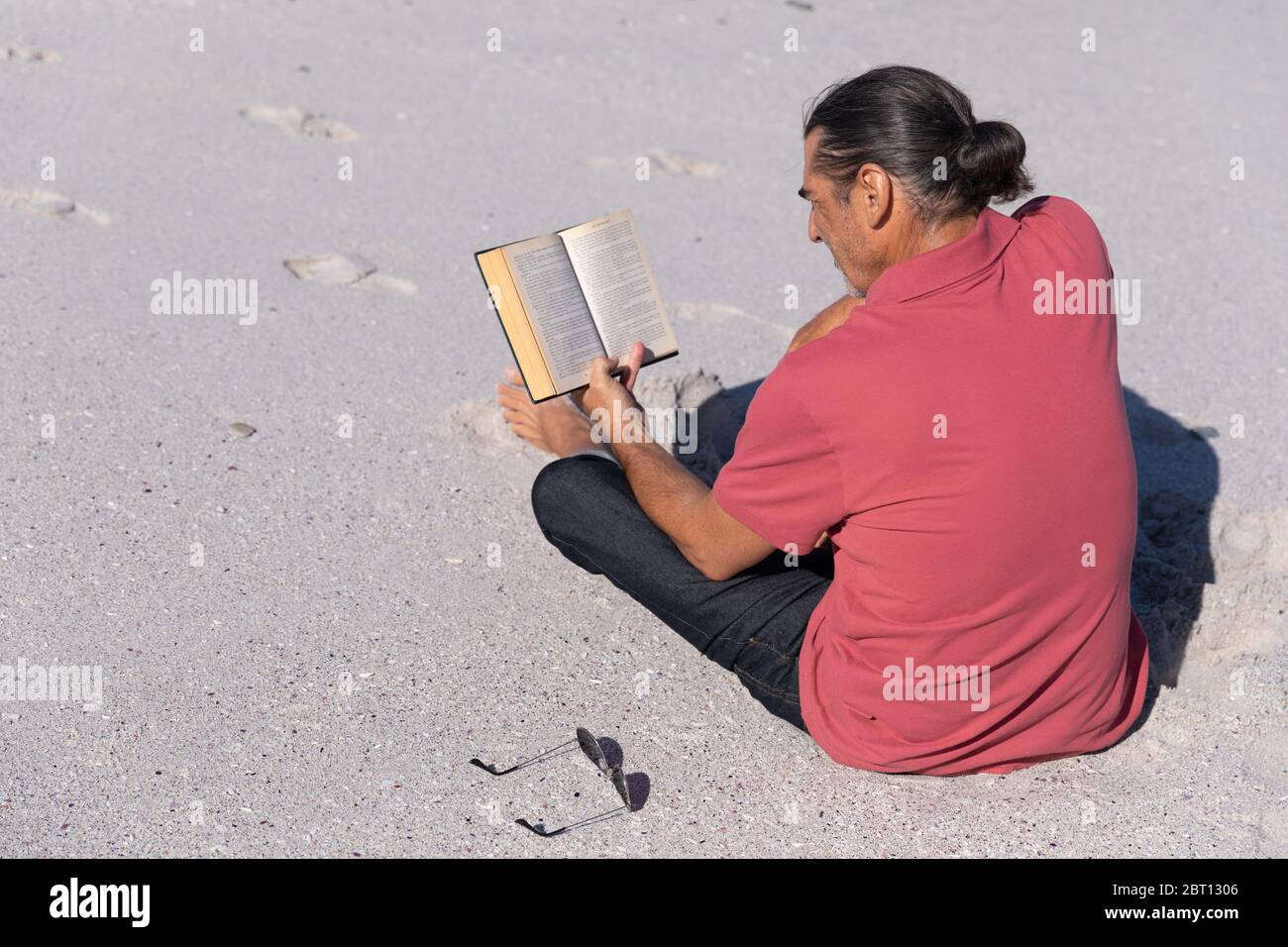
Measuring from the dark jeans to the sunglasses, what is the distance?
0.28 metres

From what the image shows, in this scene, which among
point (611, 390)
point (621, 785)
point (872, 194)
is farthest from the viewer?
point (611, 390)

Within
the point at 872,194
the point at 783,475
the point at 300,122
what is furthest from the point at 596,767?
the point at 300,122

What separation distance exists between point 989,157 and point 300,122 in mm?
→ 2942

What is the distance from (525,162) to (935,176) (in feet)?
8.40

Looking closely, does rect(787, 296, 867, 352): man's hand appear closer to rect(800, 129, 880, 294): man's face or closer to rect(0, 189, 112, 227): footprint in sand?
rect(800, 129, 880, 294): man's face

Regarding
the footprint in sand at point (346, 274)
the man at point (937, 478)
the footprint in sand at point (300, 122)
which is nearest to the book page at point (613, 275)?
the man at point (937, 478)

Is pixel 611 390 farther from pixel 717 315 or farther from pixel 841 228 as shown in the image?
pixel 717 315

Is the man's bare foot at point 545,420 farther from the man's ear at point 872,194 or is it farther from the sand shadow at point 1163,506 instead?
the man's ear at point 872,194

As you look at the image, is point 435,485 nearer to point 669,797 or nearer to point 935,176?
point 669,797

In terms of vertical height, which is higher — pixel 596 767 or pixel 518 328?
pixel 518 328

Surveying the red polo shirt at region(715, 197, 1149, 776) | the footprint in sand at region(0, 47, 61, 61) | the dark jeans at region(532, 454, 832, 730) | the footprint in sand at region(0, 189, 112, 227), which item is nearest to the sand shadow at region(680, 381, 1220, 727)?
the red polo shirt at region(715, 197, 1149, 776)

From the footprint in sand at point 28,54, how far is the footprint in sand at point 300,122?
2.49 ft

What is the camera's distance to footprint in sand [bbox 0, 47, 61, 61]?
454cm

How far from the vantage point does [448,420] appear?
311 cm
